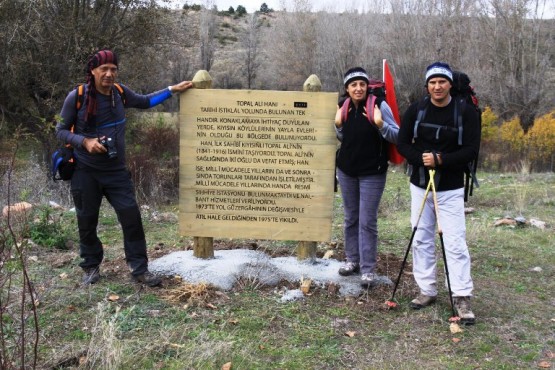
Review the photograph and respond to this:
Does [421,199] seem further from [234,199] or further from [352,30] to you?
[352,30]

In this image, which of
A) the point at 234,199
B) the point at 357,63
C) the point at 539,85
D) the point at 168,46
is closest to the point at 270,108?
the point at 234,199

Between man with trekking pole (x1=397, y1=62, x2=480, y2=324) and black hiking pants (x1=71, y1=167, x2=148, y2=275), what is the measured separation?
240 centimetres

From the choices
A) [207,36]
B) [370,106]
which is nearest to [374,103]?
[370,106]

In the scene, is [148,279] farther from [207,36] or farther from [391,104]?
[207,36]

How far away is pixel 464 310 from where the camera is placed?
14.2 feet

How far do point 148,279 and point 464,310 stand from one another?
9.02 feet

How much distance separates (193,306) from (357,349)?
1.44 m

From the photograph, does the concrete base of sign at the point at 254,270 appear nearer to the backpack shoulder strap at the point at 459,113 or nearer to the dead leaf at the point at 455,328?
the dead leaf at the point at 455,328

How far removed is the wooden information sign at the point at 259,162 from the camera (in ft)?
16.8

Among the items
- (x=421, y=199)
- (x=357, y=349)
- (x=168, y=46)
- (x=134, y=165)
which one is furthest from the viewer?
(x=168, y=46)

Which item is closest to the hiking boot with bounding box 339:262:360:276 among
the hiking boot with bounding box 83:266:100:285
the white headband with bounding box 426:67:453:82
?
the white headband with bounding box 426:67:453:82

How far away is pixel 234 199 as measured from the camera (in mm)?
5277

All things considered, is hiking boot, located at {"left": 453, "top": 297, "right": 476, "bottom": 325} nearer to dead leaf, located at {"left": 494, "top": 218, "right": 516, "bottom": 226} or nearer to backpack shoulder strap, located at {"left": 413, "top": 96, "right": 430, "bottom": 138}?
backpack shoulder strap, located at {"left": 413, "top": 96, "right": 430, "bottom": 138}

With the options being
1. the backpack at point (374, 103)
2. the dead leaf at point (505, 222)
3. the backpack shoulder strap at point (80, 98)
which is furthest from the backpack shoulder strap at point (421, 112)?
the dead leaf at point (505, 222)
